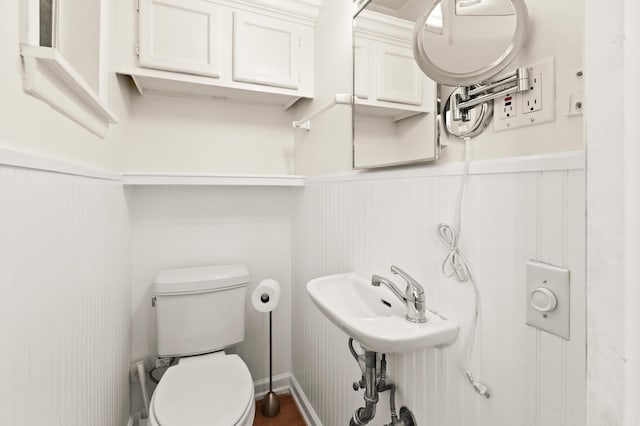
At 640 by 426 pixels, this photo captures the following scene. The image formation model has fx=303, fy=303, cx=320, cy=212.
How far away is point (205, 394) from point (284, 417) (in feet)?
2.37

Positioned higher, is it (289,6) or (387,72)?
(289,6)

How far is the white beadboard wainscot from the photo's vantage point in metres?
0.58

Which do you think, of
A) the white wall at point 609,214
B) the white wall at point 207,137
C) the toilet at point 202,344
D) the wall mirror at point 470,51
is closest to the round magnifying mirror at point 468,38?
the wall mirror at point 470,51

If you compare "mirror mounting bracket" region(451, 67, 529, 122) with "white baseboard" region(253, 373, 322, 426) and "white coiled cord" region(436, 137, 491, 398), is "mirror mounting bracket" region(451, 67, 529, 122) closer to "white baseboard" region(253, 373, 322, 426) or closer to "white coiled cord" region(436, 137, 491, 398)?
"white coiled cord" region(436, 137, 491, 398)

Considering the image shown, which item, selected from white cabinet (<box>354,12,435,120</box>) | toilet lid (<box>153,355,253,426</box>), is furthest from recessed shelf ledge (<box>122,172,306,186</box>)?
toilet lid (<box>153,355,253,426</box>)

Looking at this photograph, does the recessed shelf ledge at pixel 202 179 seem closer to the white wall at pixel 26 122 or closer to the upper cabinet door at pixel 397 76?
the white wall at pixel 26 122

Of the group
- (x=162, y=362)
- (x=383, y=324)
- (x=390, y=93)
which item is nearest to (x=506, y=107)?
(x=390, y=93)

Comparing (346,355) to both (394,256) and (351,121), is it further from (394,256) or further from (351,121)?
(351,121)

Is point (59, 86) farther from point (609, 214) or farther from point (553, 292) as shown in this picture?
point (553, 292)

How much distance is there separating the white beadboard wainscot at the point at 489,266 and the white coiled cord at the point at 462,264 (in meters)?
0.02

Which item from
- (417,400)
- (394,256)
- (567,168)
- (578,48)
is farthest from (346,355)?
(578,48)

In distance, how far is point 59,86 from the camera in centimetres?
72

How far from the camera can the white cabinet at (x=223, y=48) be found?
4.66ft

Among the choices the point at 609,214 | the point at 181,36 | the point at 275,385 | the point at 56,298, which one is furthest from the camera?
the point at 275,385
